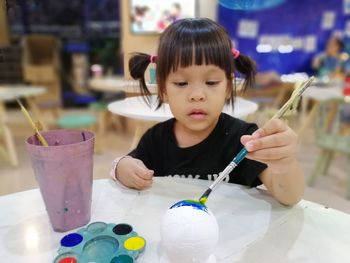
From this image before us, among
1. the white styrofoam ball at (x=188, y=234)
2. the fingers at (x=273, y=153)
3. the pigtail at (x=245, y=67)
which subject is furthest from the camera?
the pigtail at (x=245, y=67)

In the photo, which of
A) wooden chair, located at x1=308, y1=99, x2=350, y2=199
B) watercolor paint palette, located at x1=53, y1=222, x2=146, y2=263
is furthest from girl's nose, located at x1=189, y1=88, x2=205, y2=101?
wooden chair, located at x1=308, y1=99, x2=350, y2=199

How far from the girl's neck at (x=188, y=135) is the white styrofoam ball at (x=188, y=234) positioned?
1.17 ft

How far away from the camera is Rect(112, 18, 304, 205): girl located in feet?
1.69

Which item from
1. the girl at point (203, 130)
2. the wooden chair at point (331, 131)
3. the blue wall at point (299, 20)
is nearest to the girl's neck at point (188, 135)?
the girl at point (203, 130)

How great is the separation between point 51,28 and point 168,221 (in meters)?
4.26

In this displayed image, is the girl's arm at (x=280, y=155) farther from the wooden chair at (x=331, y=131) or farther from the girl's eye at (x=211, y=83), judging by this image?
the wooden chair at (x=331, y=131)

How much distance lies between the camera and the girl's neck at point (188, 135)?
75 cm

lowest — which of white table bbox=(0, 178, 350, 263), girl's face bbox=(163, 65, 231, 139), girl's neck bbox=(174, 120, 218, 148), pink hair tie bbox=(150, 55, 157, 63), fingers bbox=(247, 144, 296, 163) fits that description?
white table bbox=(0, 178, 350, 263)

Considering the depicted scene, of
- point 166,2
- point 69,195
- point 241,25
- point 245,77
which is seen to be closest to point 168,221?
point 69,195

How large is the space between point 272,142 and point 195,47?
241mm

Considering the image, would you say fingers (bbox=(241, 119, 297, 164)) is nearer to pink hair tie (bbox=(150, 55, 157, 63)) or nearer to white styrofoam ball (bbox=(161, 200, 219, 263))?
white styrofoam ball (bbox=(161, 200, 219, 263))

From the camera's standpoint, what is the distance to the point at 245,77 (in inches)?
29.5

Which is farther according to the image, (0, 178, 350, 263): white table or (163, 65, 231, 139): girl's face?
(163, 65, 231, 139): girl's face

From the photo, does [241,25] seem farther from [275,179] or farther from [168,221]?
[168,221]
